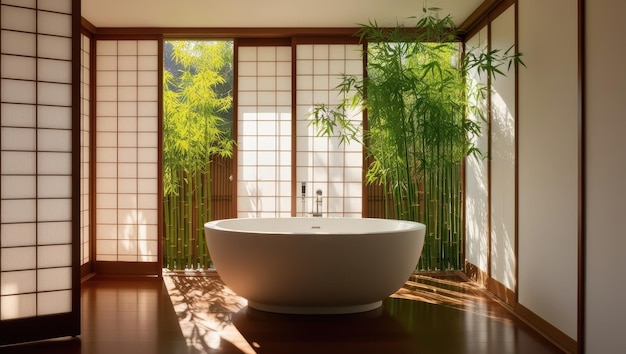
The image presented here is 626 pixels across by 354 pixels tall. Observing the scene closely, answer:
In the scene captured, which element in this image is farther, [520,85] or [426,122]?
[426,122]

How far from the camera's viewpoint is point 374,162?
236 inches

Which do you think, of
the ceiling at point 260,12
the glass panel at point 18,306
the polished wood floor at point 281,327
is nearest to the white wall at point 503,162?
the polished wood floor at point 281,327

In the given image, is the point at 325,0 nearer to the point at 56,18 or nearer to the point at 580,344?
the point at 56,18

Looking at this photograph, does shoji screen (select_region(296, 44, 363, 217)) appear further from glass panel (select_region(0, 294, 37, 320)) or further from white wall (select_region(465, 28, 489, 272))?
glass panel (select_region(0, 294, 37, 320))

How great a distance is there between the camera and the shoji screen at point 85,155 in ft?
19.5

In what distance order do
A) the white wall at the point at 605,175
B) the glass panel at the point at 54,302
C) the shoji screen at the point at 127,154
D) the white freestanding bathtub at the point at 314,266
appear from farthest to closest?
the shoji screen at the point at 127,154 → the white freestanding bathtub at the point at 314,266 → the glass panel at the point at 54,302 → the white wall at the point at 605,175

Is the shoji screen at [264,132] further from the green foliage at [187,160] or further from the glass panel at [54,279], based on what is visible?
the glass panel at [54,279]

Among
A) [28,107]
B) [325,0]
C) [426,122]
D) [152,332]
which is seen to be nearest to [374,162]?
[426,122]

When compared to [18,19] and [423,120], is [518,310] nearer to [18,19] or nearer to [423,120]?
[423,120]

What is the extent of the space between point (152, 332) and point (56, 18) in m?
2.08

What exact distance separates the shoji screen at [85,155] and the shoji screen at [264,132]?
1.48 meters

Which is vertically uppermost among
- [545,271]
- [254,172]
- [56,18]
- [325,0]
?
[325,0]

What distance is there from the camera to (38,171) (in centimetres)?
380

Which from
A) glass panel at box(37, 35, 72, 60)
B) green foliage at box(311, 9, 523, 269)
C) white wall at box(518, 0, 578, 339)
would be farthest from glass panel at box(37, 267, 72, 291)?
white wall at box(518, 0, 578, 339)
